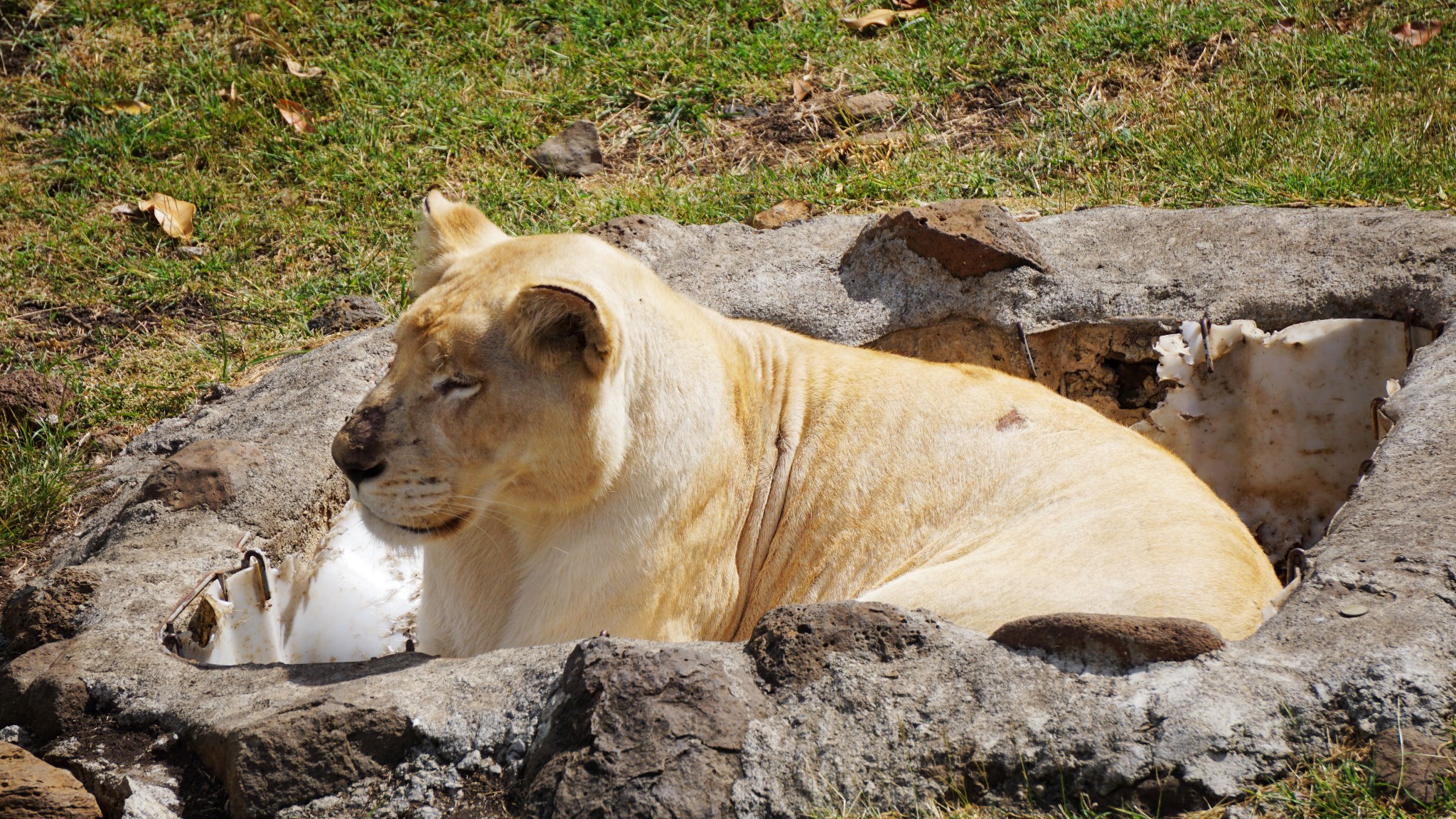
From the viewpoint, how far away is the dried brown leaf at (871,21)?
7969 mm

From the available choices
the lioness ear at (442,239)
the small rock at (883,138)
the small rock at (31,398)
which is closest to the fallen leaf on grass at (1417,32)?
the small rock at (883,138)

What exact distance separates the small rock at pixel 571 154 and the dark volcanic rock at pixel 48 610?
411 centimetres

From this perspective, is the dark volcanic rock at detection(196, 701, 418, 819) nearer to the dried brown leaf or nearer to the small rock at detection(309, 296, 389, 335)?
the small rock at detection(309, 296, 389, 335)

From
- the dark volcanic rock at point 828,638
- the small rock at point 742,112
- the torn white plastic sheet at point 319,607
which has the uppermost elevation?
the small rock at point 742,112

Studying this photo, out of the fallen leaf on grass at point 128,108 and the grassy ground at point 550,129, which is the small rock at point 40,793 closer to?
the grassy ground at point 550,129

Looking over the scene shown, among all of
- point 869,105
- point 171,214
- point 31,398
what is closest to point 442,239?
point 31,398

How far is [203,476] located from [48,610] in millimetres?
825

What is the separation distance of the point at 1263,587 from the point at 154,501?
3.55 m

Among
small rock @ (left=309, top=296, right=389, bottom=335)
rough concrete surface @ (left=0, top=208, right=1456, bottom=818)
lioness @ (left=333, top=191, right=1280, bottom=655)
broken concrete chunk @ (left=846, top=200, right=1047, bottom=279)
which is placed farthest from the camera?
small rock @ (left=309, top=296, right=389, bottom=335)

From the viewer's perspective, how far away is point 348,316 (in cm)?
610

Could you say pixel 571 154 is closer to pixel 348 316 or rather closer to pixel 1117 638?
pixel 348 316

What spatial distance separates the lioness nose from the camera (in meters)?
3.25

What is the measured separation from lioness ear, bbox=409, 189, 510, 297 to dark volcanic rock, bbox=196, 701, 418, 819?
157 centimetres

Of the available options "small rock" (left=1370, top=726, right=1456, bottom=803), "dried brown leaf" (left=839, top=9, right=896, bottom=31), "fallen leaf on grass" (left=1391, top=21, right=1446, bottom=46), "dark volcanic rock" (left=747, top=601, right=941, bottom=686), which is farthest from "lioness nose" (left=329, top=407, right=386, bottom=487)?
"fallen leaf on grass" (left=1391, top=21, right=1446, bottom=46)
